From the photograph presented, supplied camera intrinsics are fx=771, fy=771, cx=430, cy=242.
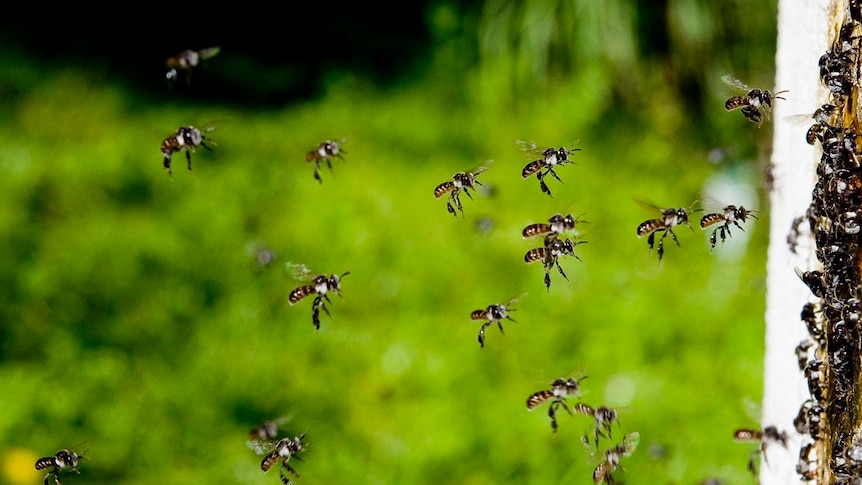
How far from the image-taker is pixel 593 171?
13.8ft

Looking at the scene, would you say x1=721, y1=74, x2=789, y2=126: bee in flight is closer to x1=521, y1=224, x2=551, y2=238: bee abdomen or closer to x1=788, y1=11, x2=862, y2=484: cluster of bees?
x1=788, y1=11, x2=862, y2=484: cluster of bees

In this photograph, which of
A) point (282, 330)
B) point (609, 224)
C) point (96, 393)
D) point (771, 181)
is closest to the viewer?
point (771, 181)

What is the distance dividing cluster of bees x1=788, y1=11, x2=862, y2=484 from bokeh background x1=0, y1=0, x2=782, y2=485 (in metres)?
1.39

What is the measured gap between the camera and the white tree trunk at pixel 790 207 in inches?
64.2

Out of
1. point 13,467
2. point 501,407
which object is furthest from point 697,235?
point 13,467

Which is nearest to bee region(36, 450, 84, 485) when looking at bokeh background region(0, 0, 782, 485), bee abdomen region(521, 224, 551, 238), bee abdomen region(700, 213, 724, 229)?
bokeh background region(0, 0, 782, 485)

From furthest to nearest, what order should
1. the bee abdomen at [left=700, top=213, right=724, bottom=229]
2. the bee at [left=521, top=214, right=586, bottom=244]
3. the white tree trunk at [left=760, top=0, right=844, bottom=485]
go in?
the bee at [left=521, top=214, right=586, bottom=244] < the bee abdomen at [left=700, top=213, right=724, bottom=229] < the white tree trunk at [left=760, top=0, right=844, bottom=485]

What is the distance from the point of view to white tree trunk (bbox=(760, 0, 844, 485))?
1631mm

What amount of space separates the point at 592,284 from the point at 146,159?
2.42m

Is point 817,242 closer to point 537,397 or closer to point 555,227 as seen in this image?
point 555,227

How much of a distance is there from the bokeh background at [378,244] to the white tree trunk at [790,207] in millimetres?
1036

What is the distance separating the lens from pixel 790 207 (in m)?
1.85

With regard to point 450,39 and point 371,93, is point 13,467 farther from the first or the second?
point 450,39

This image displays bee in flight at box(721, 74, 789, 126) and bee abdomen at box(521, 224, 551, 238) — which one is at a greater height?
bee in flight at box(721, 74, 789, 126)
